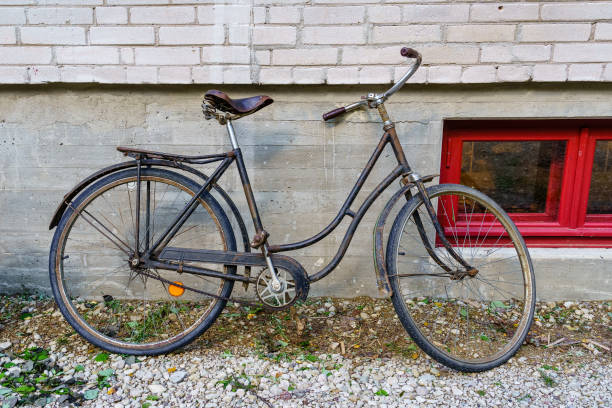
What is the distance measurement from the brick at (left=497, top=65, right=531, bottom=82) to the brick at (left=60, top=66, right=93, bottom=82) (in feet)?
8.57

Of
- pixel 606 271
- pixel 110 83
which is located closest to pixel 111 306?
pixel 110 83

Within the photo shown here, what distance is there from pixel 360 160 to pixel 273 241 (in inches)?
32.6

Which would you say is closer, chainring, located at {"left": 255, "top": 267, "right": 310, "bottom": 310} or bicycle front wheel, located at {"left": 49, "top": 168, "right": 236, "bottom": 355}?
chainring, located at {"left": 255, "top": 267, "right": 310, "bottom": 310}

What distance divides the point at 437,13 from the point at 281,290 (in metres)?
1.94

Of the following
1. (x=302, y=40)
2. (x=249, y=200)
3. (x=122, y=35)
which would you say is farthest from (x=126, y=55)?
(x=249, y=200)

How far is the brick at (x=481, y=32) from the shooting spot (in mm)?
2891

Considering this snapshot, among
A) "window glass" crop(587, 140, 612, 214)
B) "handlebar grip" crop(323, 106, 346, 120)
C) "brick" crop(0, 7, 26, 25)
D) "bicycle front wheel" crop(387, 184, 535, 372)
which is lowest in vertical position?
"bicycle front wheel" crop(387, 184, 535, 372)

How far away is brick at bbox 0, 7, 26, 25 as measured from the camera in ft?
9.71

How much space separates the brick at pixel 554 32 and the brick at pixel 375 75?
847 mm

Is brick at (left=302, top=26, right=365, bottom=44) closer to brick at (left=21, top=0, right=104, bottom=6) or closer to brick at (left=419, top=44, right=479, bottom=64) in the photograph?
brick at (left=419, top=44, right=479, bottom=64)

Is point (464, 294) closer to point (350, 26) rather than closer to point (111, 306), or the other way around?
point (350, 26)

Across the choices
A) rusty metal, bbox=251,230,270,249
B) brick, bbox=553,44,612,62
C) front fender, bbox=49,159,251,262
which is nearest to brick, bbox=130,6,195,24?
front fender, bbox=49,159,251,262

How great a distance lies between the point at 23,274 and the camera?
337cm

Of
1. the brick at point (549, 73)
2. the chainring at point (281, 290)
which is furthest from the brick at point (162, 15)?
the brick at point (549, 73)
